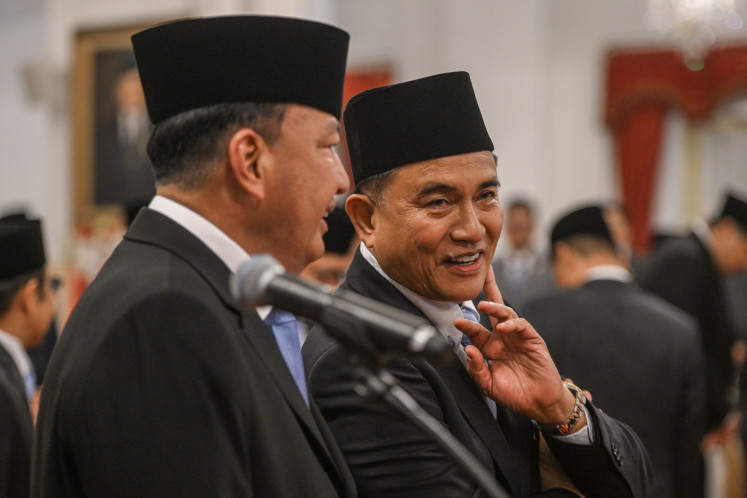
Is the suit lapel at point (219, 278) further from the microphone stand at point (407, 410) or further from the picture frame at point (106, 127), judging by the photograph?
the picture frame at point (106, 127)

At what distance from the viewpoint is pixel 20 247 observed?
3.23 m

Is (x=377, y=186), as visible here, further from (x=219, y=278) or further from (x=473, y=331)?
(x=219, y=278)

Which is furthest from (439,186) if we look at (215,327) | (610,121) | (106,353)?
(610,121)

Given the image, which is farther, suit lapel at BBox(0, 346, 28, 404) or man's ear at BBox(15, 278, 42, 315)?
man's ear at BBox(15, 278, 42, 315)

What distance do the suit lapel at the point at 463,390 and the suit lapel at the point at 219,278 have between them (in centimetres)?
43

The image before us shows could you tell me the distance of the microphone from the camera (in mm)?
1205

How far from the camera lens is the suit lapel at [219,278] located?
164 centimetres

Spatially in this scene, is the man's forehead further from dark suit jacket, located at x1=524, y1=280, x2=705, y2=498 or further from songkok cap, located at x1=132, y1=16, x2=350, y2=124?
dark suit jacket, located at x1=524, y1=280, x2=705, y2=498

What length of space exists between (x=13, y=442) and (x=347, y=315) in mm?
1890

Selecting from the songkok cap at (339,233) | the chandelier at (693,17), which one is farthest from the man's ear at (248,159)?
the chandelier at (693,17)

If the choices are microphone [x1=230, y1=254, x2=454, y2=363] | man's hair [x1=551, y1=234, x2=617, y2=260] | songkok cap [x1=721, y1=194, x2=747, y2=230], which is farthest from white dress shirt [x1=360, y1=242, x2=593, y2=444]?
songkok cap [x1=721, y1=194, x2=747, y2=230]

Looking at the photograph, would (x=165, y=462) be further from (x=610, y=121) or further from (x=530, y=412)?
(x=610, y=121)

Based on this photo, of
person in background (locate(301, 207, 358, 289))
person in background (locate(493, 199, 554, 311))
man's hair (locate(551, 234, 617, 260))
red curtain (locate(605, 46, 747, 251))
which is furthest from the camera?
red curtain (locate(605, 46, 747, 251))

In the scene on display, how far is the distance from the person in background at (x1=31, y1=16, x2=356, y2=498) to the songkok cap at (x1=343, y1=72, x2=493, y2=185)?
220 millimetres
